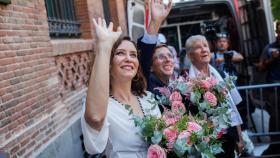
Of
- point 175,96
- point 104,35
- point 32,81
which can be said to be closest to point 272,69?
point 32,81

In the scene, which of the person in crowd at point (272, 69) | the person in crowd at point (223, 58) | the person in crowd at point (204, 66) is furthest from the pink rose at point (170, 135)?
the person in crowd at point (272, 69)

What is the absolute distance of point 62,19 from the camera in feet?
21.7

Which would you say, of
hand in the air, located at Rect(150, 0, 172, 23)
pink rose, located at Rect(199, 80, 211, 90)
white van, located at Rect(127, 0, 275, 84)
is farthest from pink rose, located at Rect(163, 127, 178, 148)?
white van, located at Rect(127, 0, 275, 84)

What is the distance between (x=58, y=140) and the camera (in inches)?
195

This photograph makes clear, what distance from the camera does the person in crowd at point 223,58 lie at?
570cm

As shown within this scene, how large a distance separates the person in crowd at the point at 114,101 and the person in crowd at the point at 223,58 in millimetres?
3018

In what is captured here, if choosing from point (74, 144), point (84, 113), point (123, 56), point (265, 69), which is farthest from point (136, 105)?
point (265, 69)

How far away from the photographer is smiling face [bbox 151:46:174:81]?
3.70 meters

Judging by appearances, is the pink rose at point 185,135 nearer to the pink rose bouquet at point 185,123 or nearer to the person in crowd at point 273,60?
the pink rose bouquet at point 185,123

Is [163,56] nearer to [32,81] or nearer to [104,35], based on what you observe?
[104,35]

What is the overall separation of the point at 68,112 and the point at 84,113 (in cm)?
363

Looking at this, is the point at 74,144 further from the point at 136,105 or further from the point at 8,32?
the point at 136,105

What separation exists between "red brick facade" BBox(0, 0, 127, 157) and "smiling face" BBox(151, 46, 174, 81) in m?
0.59

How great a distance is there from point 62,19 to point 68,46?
77 centimetres
